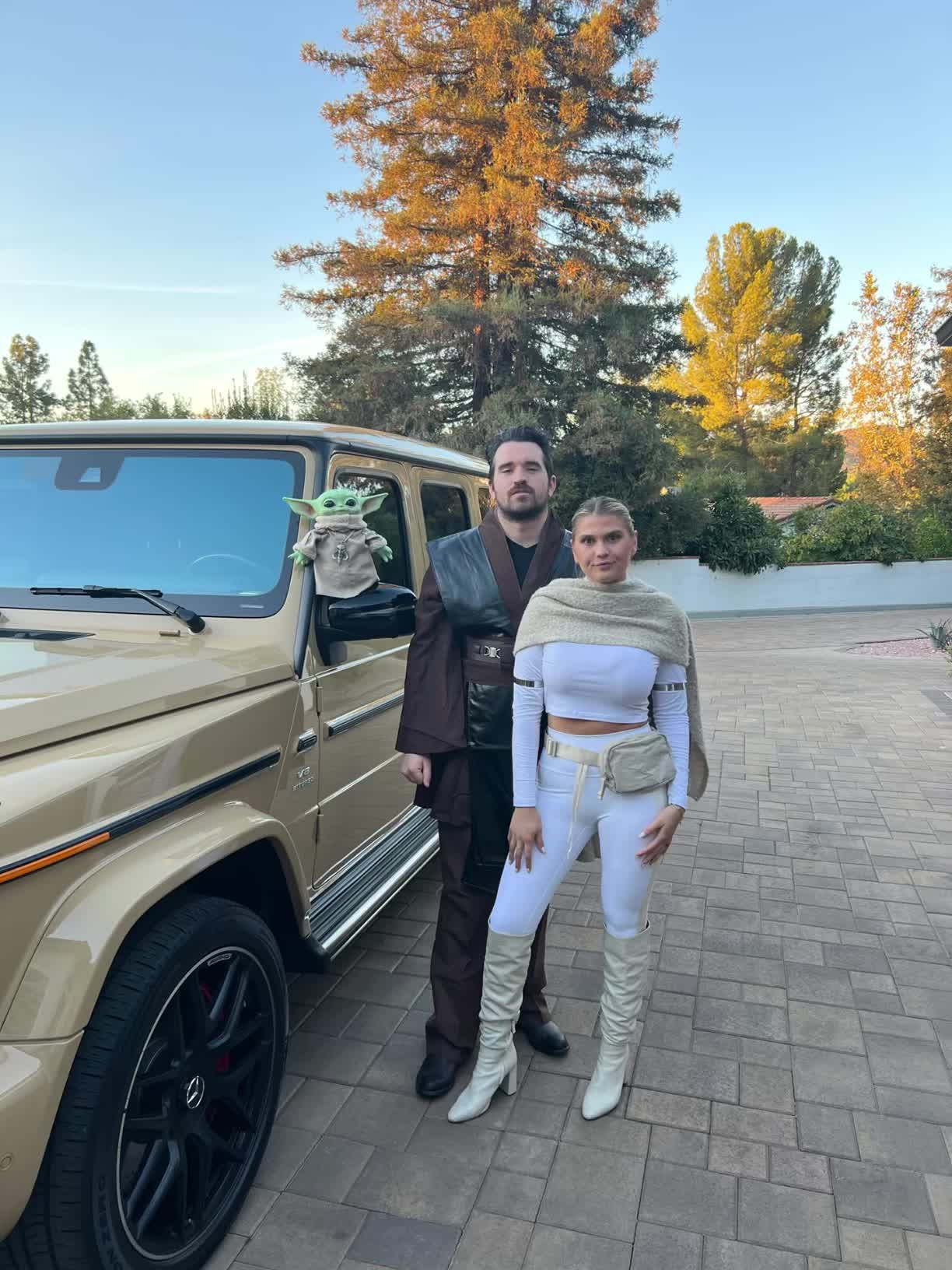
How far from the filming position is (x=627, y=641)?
256 cm

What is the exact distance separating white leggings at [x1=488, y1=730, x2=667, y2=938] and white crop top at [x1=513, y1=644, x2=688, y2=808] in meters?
0.07

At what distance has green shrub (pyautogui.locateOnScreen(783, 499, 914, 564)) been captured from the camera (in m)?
22.7

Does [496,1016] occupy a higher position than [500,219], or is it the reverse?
[500,219]

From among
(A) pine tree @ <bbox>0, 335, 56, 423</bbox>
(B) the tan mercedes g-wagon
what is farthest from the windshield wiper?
(A) pine tree @ <bbox>0, 335, 56, 423</bbox>

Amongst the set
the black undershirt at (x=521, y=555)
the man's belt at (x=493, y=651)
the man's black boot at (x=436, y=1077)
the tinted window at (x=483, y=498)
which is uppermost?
the tinted window at (x=483, y=498)

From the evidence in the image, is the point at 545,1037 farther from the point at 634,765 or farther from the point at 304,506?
the point at 304,506

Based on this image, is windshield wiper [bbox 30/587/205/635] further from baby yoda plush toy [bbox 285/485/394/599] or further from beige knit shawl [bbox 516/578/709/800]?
beige knit shawl [bbox 516/578/709/800]

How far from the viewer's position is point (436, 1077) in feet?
9.46

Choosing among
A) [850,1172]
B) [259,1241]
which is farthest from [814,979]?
[259,1241]

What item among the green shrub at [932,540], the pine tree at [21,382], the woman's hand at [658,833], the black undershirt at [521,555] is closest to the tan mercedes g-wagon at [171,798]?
the black undershirt at [521,555]

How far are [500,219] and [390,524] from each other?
2056cm

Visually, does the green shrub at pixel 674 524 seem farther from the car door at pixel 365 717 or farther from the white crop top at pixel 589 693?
the white crop top at pixel 589 693

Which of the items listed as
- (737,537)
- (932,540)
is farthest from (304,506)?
(932,540)

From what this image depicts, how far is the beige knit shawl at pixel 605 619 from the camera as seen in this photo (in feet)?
8.39
